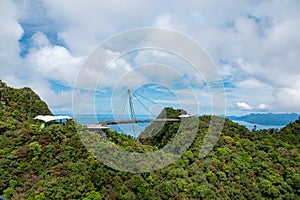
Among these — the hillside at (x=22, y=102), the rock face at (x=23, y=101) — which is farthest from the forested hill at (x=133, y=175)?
the rock face at (x=23, y=101)

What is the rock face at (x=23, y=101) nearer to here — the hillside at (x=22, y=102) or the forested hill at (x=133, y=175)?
the hillside at (x=22, y=102)

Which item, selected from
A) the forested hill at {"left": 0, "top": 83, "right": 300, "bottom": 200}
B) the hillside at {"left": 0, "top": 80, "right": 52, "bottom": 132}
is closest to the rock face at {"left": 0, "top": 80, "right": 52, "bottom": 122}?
the hillside at {"left": 0, "top": 80, "right": 52, "bottom": 132}

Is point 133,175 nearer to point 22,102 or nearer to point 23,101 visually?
point 22,102

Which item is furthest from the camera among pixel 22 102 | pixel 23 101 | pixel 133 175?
pixel 23 101

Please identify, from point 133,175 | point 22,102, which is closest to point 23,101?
point 22,102

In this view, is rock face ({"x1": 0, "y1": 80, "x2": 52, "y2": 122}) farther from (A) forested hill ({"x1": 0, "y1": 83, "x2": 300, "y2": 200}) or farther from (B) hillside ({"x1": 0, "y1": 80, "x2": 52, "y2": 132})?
(A) forested hill ({"x1": 0, "y1": 83, "x2": 300, "y2": 200})

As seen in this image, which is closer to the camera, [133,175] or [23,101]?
[133,175]

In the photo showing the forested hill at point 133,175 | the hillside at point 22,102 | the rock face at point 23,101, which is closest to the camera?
the forested hill at point 133,175

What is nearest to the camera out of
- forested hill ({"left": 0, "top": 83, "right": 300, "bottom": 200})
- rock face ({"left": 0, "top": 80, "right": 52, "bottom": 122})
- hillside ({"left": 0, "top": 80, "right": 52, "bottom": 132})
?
forested hill ({"left": 0, "top": 83, "right": 300, "bottom": 200})
